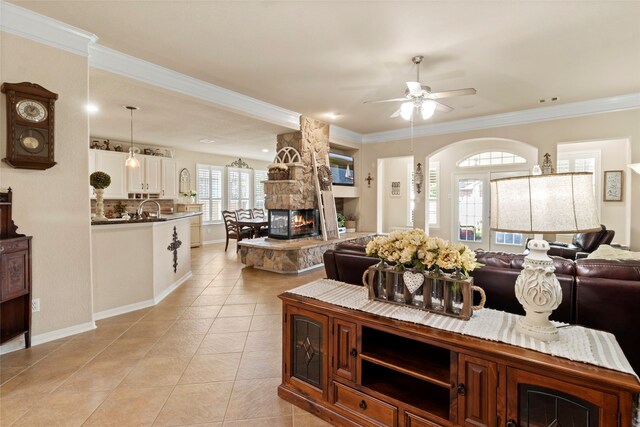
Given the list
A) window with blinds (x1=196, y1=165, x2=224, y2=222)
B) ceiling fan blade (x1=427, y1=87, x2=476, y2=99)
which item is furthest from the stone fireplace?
window with blinds (x1=196, y1=165, x2=224, y2=222)

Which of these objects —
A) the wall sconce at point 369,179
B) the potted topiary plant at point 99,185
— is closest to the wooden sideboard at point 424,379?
the potted topiary plant at point 99,185

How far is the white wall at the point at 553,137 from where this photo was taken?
4.87 metres

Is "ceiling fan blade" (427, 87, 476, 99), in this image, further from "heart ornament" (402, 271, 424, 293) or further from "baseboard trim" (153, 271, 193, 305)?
"baseboard trim" (153, 271, 193, 305)

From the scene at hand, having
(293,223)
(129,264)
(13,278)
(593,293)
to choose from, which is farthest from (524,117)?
(13,278)

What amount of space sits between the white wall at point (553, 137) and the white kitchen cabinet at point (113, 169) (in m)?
5.77

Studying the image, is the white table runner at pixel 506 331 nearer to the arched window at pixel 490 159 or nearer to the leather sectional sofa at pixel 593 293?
the leather sectional sofa at pixel 593 293

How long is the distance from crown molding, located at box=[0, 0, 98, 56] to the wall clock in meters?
0.46

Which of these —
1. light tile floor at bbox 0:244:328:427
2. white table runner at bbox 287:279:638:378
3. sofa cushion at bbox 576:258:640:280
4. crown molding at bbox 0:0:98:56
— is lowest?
light tile floor at bbox 0:244:328:427

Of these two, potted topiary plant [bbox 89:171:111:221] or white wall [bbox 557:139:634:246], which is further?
white wall [bbox 557:139:634:246]

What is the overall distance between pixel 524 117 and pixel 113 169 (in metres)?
8.45

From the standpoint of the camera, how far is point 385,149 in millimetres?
7410

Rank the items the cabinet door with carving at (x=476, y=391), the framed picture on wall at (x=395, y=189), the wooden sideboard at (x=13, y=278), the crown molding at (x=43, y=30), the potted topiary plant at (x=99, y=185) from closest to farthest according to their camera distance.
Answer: the cabinet door with carving at (x=476, y=391) < the wooden sideboard at (x=13, y=278) < the crown molding at (x=43, y=30) < the potted topiary plant at (x=99, y=185) < the framed picture on wall at (x=395, y=189)

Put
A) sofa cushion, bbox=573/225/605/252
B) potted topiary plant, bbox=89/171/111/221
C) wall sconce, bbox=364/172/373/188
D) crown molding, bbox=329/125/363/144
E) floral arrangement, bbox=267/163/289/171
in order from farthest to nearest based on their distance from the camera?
wall sconce, bbox=364/172/373/188
crown molding, bbox=329/125/363/144
floral arrangement, bbox=267/163/289/171
sofa cushion, bbox=573/225/605/252
potted topiary plant, bbox=89/171/111/221

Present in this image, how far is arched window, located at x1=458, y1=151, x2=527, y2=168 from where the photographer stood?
23.5ft
